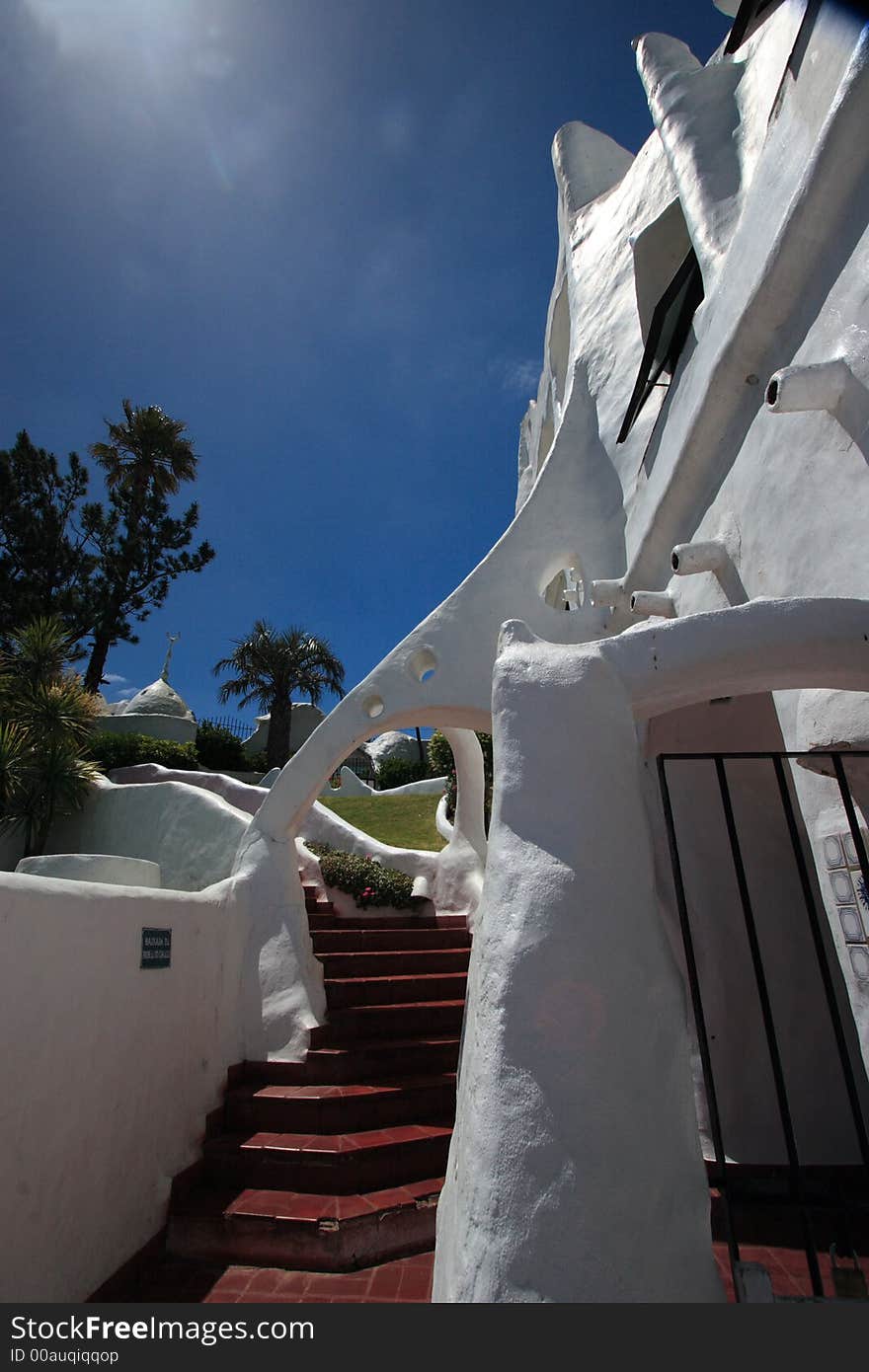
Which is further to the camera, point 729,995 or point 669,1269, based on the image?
point 729,995

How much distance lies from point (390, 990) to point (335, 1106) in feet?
5.40

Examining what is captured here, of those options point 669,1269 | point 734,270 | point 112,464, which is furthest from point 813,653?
point 112,464

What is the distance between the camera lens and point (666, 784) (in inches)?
140

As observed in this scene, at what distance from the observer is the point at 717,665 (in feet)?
9.21

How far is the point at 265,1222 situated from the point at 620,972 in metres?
3.80

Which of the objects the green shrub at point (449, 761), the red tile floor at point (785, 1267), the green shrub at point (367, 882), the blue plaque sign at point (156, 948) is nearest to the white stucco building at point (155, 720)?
the green shrub at point (449, 761)

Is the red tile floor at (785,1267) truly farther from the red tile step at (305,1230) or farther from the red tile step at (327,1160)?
the red tile step at (327,1160)

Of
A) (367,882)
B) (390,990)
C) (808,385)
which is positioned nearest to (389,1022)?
A: (390,990)

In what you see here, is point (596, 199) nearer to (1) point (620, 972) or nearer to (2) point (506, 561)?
(2) point (506, 561)

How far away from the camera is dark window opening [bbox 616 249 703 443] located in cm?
617

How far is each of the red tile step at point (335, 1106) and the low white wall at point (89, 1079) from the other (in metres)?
0.35

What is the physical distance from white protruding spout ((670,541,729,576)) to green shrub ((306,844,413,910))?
21.3ft

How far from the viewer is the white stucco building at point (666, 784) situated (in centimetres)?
212

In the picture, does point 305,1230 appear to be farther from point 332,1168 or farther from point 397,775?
point 397,775
